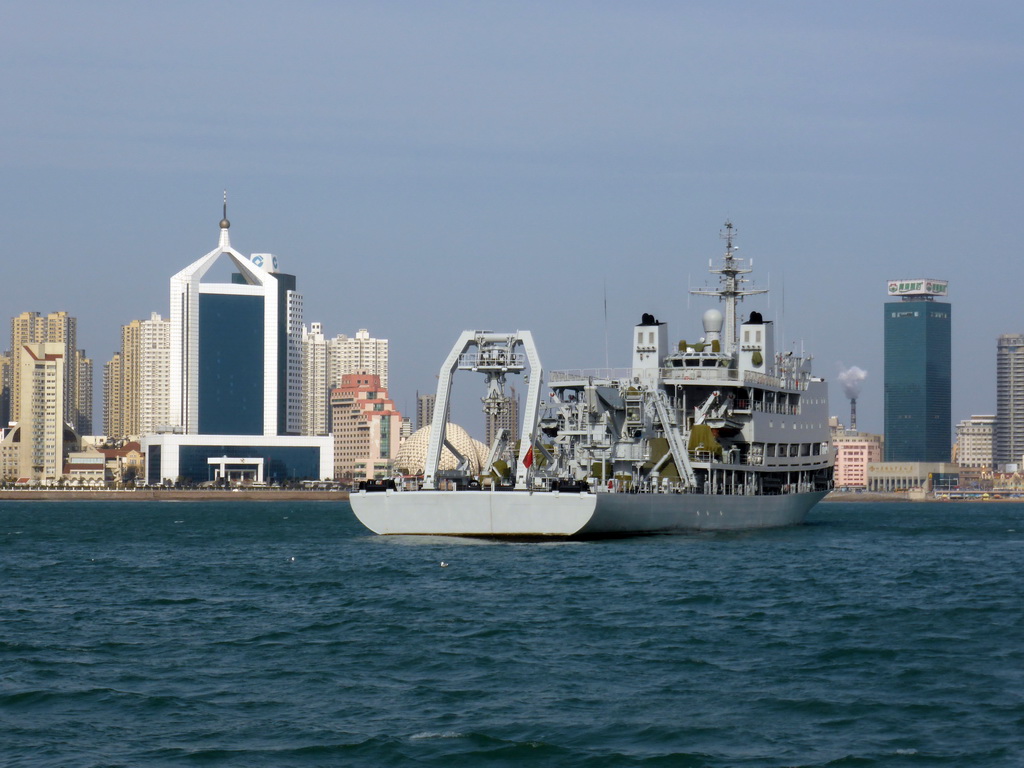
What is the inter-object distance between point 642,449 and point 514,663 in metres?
38.6

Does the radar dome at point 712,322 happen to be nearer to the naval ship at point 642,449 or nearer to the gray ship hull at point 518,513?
the naval ship at point 642,449

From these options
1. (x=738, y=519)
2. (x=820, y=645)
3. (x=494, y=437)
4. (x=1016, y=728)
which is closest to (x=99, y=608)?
(x=820, y=645)

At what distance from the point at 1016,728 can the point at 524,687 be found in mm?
7765

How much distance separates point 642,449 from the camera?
64.8 meters

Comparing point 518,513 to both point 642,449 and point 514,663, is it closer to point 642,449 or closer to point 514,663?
point 642,449

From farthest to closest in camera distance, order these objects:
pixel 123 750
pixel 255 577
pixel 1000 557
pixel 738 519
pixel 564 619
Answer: pixel 738 519 → pixel 1000 557 → pixel 255 577 → pixel 564 619 → pixel 123 750

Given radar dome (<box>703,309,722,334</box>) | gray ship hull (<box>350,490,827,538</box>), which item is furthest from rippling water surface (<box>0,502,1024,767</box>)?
radar dome (<box>703,309,722,334</box>)

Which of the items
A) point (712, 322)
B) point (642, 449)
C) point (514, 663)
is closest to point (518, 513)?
point (642, 449)

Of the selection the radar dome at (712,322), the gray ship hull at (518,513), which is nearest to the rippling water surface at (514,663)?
the gray ship hull at (518,513)

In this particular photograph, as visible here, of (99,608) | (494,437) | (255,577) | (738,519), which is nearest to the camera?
(99,608)

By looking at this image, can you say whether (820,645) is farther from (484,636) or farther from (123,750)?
(123,750)

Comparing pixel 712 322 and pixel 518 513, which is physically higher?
pixel 712 322

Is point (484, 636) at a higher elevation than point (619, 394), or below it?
below

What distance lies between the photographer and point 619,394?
218 ft
